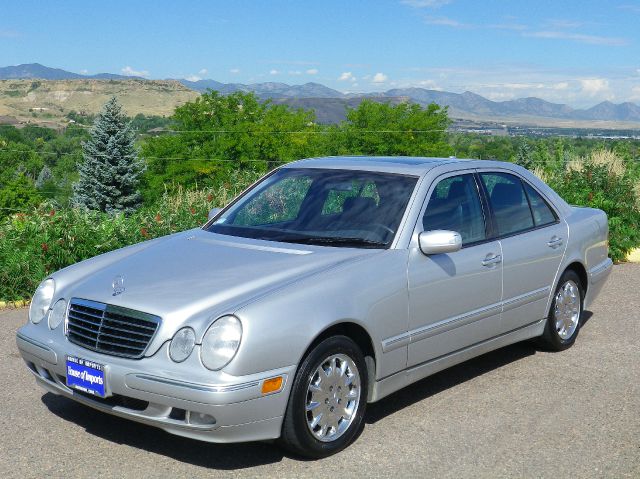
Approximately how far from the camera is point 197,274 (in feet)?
15.8

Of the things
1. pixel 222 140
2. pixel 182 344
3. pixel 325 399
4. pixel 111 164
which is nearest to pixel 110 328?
pixel 182 344

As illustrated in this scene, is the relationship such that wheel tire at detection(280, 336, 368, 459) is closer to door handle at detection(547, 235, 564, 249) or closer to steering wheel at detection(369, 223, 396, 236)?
steering wheel at detection(369, 223, 396, 236)

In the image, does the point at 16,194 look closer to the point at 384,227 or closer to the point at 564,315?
the point at 564,315

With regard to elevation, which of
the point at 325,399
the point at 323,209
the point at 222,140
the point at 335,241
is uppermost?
the point at 323,209

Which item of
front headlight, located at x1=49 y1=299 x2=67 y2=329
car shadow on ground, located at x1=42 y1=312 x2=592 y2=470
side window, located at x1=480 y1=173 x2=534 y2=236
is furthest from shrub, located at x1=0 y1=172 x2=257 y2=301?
side window, located at x1=480 y1=173 x2=534 y2=236

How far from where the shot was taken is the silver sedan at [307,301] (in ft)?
14.0

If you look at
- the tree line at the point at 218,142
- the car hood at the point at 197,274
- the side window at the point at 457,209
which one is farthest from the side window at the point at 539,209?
the tree line at the point at 218,142

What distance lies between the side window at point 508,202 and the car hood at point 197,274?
1.47 metres

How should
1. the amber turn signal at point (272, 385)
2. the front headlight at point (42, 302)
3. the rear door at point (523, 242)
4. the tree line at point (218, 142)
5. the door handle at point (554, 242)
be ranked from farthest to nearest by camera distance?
the tree line at point (218, 142)
the door handle at point (554, 242)
the rear door at point (523, 242)
the front headlight at point (42, 302)
the amber turn signal at point (272, 385)

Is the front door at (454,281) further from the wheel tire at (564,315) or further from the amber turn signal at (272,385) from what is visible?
the amber turn signal at (272,385)

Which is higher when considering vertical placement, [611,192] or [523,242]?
[523,242]

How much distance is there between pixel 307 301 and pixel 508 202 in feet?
8.20

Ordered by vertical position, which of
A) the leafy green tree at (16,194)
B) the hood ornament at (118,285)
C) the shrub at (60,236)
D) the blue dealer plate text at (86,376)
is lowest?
the leafy green tree at (16,194)

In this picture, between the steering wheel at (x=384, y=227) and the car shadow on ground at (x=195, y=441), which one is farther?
the steering wheel at (x=384, y=227)
